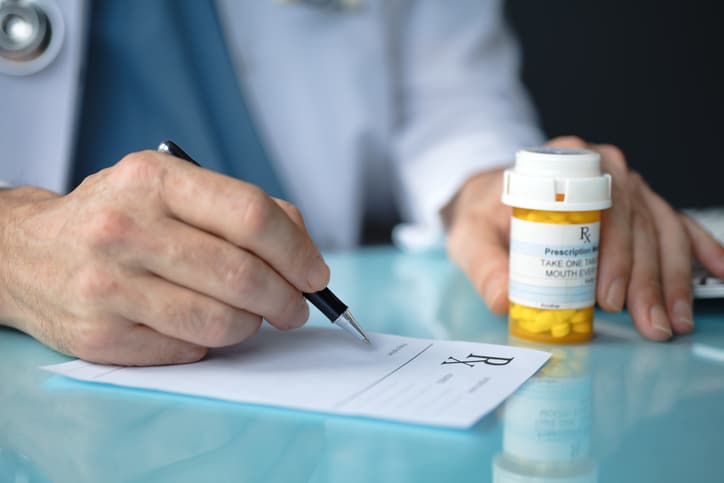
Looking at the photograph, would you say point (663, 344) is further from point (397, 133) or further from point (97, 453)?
point (397, 133)

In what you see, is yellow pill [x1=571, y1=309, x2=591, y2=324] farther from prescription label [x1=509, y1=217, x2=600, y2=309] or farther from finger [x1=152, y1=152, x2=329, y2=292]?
finger [x1=152, y1=152, x2=329, y2=292]

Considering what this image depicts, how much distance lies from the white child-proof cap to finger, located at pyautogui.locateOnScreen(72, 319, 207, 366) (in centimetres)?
31

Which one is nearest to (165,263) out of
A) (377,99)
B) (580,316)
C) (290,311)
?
(290,311)

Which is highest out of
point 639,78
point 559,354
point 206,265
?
point 639,78

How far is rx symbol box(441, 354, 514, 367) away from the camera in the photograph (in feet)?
2.22

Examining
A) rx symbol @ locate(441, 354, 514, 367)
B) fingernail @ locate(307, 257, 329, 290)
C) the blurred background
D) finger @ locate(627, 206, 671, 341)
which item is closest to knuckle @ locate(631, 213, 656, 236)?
finger @ locate(627, 206, 671, 341)

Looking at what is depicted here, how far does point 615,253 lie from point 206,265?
0.42 m

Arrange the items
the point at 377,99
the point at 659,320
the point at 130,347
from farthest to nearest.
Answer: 1. the point at 377,99
2. the point at 659,320
3. the point at 130,347

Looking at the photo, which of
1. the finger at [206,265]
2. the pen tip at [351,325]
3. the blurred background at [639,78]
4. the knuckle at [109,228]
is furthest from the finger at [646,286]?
the blurred background at [639,78]

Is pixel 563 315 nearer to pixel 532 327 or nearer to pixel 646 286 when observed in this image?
pixel 532 327

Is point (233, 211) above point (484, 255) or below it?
above

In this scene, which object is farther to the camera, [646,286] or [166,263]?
[646,286]

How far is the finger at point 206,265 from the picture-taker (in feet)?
1.98

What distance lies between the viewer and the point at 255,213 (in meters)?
0.59
